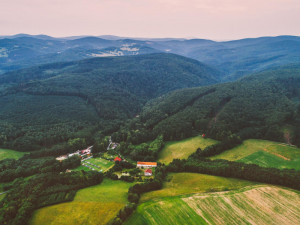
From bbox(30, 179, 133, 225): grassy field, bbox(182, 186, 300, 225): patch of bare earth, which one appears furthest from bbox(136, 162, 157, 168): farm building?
bbox(182, 186, 300, 225): patch of bare earth

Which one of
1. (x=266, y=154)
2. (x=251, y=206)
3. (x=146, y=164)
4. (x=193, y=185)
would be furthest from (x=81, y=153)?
(x=266, y=154)

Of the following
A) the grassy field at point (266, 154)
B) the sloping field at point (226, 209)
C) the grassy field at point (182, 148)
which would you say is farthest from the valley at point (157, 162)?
the grassy field at point (182, 148)

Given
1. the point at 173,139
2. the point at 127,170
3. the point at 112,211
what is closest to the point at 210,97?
the point at 173,139

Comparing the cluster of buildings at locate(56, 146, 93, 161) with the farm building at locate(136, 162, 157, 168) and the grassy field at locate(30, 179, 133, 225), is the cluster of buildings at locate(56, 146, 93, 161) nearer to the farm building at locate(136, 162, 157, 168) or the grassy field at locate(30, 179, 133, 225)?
the farm building at locate(136, 162, 157, 168)

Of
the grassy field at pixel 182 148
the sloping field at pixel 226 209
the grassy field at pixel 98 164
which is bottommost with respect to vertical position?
the grassy field at pixel 98 164

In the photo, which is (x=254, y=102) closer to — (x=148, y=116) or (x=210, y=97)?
(x=210, y=97)

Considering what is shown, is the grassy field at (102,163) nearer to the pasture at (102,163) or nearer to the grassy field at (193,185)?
the pasture at (102,163)
